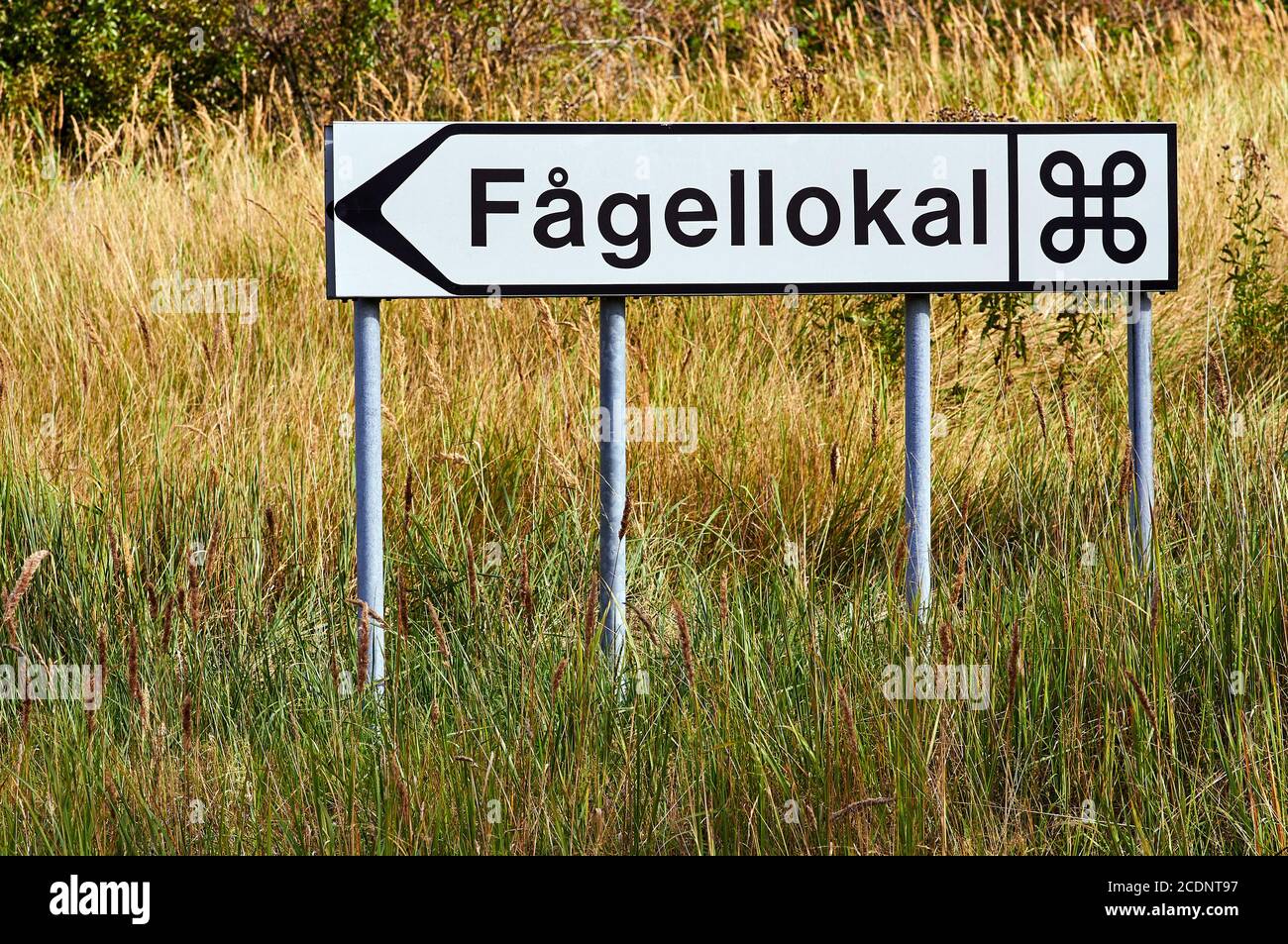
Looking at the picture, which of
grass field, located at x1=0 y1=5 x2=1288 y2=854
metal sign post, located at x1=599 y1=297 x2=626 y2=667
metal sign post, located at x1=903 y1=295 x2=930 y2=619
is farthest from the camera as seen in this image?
metal sign post, located at x1=903 y1=295 x2=930 y2=619

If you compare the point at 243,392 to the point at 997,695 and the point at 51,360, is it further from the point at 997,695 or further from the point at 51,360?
the point at 997,695

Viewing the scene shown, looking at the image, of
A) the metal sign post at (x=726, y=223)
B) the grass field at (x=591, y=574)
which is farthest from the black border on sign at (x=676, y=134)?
the grass field at (x=591, y=574)

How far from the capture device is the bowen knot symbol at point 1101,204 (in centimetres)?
257

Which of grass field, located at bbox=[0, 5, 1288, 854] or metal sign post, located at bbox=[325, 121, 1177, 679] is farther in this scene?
metal sign post, located at bbox=[325, 121, 1177, 679]

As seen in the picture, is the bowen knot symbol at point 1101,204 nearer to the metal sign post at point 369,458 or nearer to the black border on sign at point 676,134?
the black border on sign at point 676,134

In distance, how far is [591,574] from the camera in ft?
8.97

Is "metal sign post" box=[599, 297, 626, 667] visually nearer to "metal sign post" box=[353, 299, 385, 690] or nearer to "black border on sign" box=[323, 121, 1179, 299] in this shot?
"black border on sign" box=[323, 121, 1179, 299]

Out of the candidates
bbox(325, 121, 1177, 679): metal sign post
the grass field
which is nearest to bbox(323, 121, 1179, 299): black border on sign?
bbox(325, 121, 1177, 679): metal sign post

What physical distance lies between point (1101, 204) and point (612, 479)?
1.11 meters

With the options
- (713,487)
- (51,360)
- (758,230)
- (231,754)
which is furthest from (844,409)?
(51,360)

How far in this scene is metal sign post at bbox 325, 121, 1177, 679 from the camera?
8.02 feet

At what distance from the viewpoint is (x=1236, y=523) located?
8.41ft

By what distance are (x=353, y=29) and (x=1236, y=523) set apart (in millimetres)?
6810

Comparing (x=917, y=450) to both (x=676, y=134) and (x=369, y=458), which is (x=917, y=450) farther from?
(x=369, y=458)
